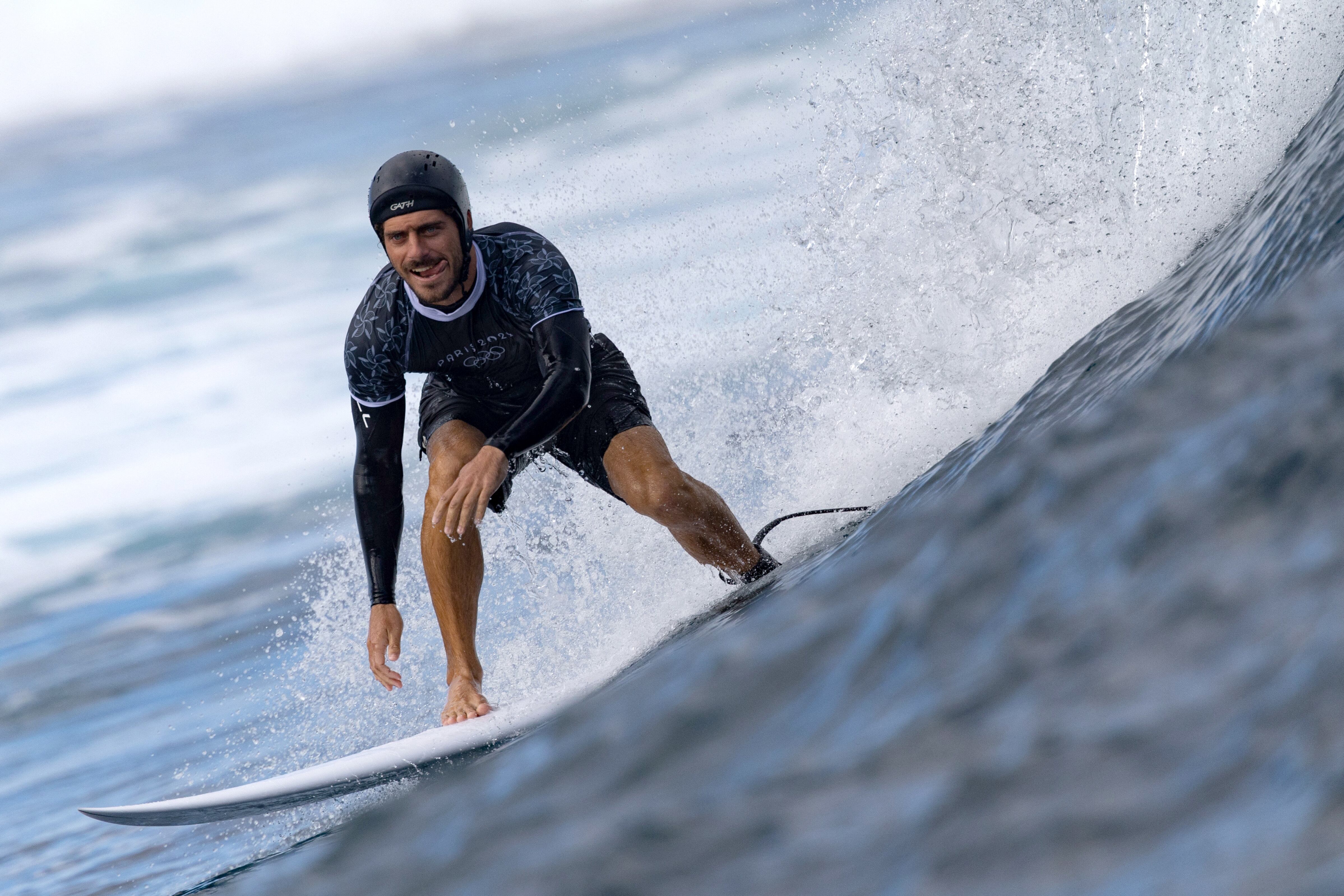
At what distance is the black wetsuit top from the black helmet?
0.24 meters

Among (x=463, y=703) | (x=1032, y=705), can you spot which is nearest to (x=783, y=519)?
(x=463, y=703)

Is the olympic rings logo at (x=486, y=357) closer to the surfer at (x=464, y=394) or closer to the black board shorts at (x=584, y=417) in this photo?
the surfer at (x=464, y=394)

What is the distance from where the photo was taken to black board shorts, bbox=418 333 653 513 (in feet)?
12.5

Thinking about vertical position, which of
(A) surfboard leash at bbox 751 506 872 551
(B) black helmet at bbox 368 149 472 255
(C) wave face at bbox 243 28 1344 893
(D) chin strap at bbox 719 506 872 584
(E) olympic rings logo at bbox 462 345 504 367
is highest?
(B) black helmet at bbox 368 149 472 255

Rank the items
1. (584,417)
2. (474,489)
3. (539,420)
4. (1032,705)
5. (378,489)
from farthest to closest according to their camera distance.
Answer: (584,417) < (378,489) < (539,420) < (474,489) < (1032,705)

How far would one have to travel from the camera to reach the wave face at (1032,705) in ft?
2.98

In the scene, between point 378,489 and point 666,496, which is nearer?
point 666,496

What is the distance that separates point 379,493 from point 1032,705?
9.53 feet

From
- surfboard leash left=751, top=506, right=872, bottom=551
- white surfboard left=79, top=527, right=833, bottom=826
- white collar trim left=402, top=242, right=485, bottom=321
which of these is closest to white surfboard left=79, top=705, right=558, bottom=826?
white surfboard left=79, top=527, right=833, bottom=826

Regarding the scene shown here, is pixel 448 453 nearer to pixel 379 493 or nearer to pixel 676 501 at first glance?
pixel 379 493

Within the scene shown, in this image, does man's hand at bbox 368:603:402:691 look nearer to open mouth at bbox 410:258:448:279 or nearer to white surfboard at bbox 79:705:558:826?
white surfboard at bbox 79:705:558:826

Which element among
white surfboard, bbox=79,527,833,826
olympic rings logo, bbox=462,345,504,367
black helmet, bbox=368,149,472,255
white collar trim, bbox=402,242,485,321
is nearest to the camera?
white surfboard, bbox=79,527,833,826

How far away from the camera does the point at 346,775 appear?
10.8 feet

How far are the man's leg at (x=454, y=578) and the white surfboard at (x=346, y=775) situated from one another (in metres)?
0.24
